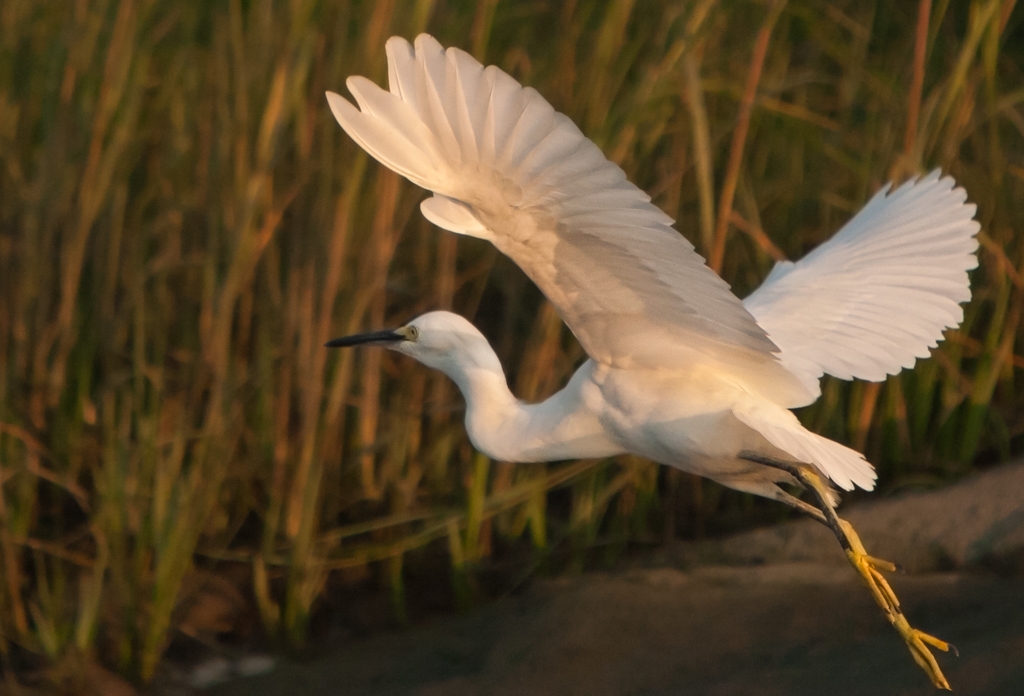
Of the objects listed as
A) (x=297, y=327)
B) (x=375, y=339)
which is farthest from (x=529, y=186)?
(x=297, y=327)

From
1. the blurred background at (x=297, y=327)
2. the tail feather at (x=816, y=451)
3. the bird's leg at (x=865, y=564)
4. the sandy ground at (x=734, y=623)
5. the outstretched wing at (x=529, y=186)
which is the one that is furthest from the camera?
the blurred background at (x=297, y=327)

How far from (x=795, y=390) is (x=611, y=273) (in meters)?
0.67

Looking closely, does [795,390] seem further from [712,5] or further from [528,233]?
[712,5]

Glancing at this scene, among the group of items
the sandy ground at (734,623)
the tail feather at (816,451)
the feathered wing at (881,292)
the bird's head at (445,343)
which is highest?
the feathered wing at (881,292)

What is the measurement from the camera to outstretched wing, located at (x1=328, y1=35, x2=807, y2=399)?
1944 mm

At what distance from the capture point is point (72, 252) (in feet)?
11.8

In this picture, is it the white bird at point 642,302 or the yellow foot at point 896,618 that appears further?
the yellow foot at point 896,618

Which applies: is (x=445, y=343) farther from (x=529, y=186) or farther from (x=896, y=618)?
(x=896, y=618)

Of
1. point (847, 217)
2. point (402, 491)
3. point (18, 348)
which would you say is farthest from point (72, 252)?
point (847, 217)

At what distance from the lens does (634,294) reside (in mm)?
2348

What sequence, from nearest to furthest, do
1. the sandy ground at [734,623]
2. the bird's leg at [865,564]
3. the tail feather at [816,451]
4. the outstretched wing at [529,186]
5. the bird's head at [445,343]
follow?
1. the outstretched wing at [529,186]
2. the tail feather at [816,451]
3. the bird's leg at [865,564]
4. the bird's head at [445,343]
5. the sandy ground at [734,623]

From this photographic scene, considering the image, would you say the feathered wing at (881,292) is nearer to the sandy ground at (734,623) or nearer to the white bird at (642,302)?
the white bird at (642,302)

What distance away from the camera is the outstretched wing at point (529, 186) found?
1.94m

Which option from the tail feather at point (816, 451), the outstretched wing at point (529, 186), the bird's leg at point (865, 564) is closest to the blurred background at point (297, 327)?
the bird's leg at point (865, 564)
